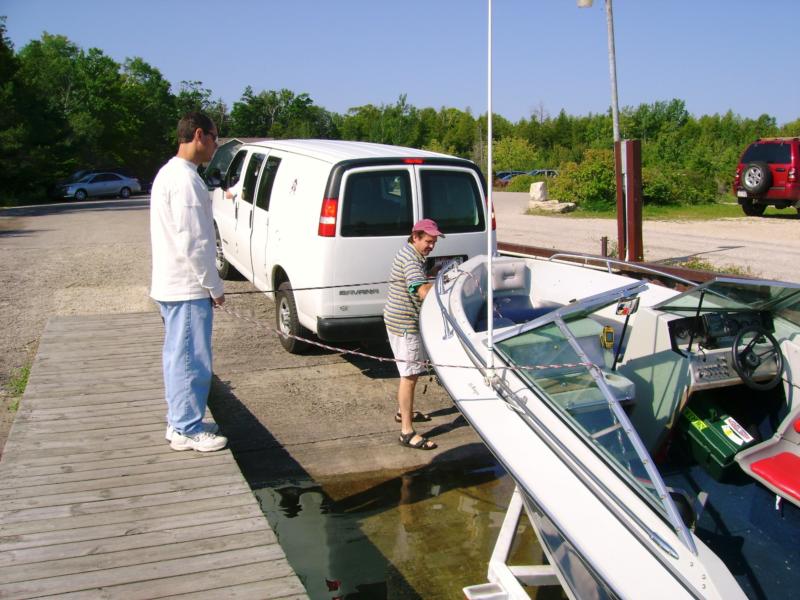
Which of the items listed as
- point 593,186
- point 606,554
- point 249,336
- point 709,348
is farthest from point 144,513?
point 593,186

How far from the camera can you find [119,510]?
393 centimetres

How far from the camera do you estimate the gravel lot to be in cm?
1006

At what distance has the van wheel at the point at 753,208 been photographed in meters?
21.7

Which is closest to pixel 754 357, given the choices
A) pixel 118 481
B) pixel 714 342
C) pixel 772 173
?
pixel 714 342

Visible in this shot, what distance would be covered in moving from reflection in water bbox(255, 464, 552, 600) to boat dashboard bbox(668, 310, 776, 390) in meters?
1.55

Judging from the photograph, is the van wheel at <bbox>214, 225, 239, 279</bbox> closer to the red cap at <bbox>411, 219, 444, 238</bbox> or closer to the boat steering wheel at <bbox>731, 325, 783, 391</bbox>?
the red cap at <bbox>411, 219, 444, 238</bbox>

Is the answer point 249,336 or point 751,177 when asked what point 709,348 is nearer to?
point 249,336

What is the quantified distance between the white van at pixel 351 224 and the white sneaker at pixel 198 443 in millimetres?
2412

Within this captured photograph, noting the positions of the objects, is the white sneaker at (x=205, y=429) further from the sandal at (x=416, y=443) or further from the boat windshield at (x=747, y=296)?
the boat windshield at (x=747, y=296)

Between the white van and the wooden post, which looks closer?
the white van

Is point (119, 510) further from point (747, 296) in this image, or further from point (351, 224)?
point (747, 296)

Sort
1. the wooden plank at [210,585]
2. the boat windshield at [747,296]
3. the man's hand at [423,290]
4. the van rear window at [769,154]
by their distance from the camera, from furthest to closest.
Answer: the van rear window at [769,154]
the man's hand at [423,290]
the boat windshield at [747,296]
the wooden plank at [210,585]

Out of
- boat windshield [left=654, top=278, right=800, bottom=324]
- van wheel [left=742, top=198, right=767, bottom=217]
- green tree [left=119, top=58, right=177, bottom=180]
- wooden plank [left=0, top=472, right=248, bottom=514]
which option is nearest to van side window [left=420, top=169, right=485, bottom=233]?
boat windshield [left=654, top=278, right=800, bottom=324]

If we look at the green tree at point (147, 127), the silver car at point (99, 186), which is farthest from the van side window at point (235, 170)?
the green tree at point (147, 127)
